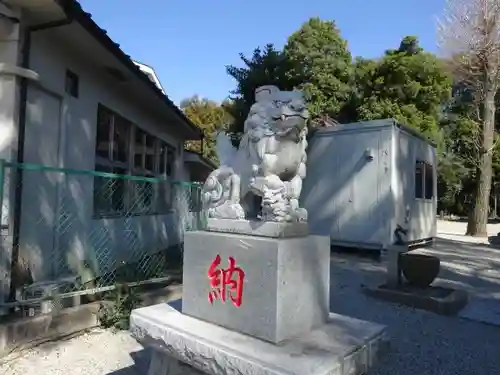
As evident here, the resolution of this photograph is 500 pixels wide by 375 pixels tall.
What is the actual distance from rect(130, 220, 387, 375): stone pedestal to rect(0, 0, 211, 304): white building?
1.96 metres

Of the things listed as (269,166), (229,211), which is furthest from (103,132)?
(269,166)

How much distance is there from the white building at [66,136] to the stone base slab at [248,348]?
77.5 inches

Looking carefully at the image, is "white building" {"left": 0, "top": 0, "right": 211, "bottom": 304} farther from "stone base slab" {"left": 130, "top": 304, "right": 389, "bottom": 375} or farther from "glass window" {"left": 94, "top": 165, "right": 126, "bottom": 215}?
"stone base slab" {"left": 130, "top": 304, "right": 389, "bottom": 375}

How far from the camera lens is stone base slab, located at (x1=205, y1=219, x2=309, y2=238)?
251 centimetres

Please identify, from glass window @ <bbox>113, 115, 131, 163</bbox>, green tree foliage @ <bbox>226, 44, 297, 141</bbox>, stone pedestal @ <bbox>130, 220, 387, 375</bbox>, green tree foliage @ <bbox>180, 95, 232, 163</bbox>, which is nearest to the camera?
stone pedestal @ <bbox>130, 220, 387, 375</bbox>

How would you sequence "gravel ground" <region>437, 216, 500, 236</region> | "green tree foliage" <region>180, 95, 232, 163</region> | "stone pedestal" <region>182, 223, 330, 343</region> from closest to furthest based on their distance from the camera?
"stone pedestal" <region>182, 223, 330, 343</region>, "gravel ground" <region>437, 216, 500, 236</region>, "green tree foliage" <region>180, 95, 232, 163</region>

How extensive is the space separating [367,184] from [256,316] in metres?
7.26

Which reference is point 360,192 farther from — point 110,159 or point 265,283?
point 265,283

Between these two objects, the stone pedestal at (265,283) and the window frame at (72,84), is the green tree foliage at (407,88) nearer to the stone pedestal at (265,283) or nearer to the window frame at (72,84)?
the window frame at (72,84)

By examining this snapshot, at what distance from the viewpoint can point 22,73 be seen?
13.2ft

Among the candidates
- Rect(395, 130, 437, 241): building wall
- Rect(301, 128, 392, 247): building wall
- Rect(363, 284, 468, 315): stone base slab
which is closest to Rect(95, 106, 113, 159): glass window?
Rect(363, 284, 468, 315): stone base slab

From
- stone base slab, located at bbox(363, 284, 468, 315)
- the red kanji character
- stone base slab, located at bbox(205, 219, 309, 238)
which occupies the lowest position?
stone base slab, located at bbox(363, 284, 468, 315)

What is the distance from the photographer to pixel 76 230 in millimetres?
5324

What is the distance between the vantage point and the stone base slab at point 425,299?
514 cm
